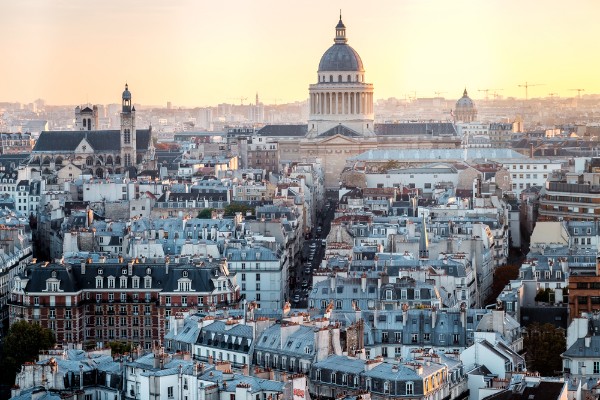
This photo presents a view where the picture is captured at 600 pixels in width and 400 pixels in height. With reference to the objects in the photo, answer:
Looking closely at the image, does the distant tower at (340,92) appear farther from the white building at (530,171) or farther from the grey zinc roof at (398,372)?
the grey zinc roof at (398,372)

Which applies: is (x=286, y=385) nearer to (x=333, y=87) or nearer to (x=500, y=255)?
(x=500, y=255)

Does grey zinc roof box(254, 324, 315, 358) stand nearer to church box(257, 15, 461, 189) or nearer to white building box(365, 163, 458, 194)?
white building box(365, 163, 458, 194)

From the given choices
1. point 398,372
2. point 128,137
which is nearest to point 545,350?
point 398,372

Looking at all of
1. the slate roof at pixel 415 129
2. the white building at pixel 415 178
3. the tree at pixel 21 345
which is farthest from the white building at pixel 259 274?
the slate roof at pixel 415 129

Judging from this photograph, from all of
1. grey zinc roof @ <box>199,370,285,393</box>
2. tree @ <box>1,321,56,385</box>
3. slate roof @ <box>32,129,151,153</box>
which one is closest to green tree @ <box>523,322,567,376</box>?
grey zinc roof @ <box>199,370,285,393</box>

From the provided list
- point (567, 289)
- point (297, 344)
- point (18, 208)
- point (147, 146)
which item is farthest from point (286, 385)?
point (147, 146)

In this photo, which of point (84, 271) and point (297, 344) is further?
point (84, 271)
